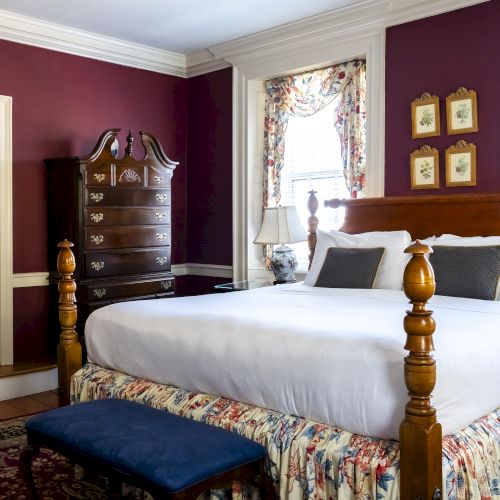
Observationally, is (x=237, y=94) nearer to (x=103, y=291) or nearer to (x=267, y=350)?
(x=103, y=291)

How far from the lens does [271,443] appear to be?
2.39 m

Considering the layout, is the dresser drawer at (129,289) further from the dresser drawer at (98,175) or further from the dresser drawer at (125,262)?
the dresser drawer at (98,175)

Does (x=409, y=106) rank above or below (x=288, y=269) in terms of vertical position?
above

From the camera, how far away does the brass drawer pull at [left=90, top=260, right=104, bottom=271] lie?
4.98m

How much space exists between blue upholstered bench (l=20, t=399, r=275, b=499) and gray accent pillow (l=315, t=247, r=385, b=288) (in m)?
1.78

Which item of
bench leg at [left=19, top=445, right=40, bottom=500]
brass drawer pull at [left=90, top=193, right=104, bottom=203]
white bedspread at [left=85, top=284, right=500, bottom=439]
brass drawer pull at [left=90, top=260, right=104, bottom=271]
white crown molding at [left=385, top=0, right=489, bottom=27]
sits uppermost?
white crown molding at [left=385, top=0, right=489, bottom=27]

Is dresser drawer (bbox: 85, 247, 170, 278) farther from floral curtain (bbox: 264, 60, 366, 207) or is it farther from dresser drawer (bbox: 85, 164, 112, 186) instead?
floral curtain (bbox: 264, 60, 366, 207)

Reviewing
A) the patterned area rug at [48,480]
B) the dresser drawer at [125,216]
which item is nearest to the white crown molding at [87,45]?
the dresser drawer at [125,216]

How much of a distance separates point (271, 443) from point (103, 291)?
2890 millimetres

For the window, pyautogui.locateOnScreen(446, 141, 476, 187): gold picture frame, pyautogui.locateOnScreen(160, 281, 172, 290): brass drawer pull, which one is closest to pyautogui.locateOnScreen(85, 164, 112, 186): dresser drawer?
pyautogui.locateOnScreen(160, 281, 172, 290): brass drawer pull

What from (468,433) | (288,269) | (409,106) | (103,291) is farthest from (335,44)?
(468,433)

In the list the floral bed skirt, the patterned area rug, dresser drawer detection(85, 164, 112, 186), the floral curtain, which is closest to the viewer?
the floral bed skirt

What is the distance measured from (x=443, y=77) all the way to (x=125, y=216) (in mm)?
2644

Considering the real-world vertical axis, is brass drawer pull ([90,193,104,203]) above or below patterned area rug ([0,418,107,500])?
above
